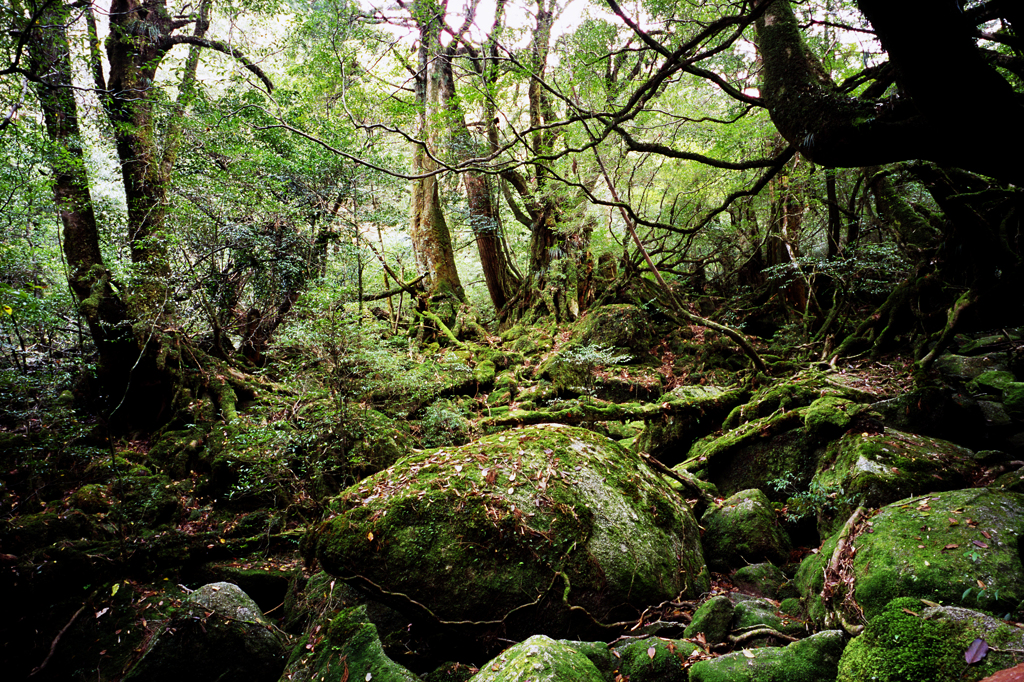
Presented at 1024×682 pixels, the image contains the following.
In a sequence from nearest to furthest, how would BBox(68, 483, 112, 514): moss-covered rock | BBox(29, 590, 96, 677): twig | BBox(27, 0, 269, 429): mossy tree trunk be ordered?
BBox(29, 590, 96, 677): twig < BBox(68, 483, 112, 514): moss-covered rock < BBox(27, 0, 269, 429): mossy tree trunk

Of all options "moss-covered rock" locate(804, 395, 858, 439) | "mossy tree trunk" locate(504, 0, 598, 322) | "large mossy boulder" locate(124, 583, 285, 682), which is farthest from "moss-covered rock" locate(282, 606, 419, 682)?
"mossy tree trunk" locate(504, 0, 598, 322)

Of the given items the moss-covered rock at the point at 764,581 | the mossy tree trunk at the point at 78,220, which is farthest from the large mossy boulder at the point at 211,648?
the mossy tree trunk at the point at 78,220

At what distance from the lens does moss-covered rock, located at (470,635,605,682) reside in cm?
222

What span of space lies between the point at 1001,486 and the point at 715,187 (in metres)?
8.30

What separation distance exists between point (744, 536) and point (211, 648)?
4459 millimetres

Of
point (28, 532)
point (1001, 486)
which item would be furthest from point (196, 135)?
point (1001, 486)

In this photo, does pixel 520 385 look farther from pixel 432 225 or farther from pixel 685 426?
pixel 432 225

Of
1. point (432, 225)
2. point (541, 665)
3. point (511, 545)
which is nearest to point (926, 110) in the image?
point (541, 665)

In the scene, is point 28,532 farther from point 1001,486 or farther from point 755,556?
point 1001,486

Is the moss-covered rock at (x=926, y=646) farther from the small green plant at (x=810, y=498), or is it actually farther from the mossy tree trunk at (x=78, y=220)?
the mossy tree trunk at (x=78, y=220)

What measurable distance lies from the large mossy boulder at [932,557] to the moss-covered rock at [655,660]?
37.1 inches

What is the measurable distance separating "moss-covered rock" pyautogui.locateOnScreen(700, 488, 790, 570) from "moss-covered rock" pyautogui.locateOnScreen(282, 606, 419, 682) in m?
2.87

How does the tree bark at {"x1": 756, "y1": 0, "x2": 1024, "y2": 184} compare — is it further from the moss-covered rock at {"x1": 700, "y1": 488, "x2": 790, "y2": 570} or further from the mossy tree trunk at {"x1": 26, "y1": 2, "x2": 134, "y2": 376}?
the mossy tree trunk at {"x1": 26, "y1": 2, "x2": 134, "y2": 376}

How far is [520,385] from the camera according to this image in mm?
8828
